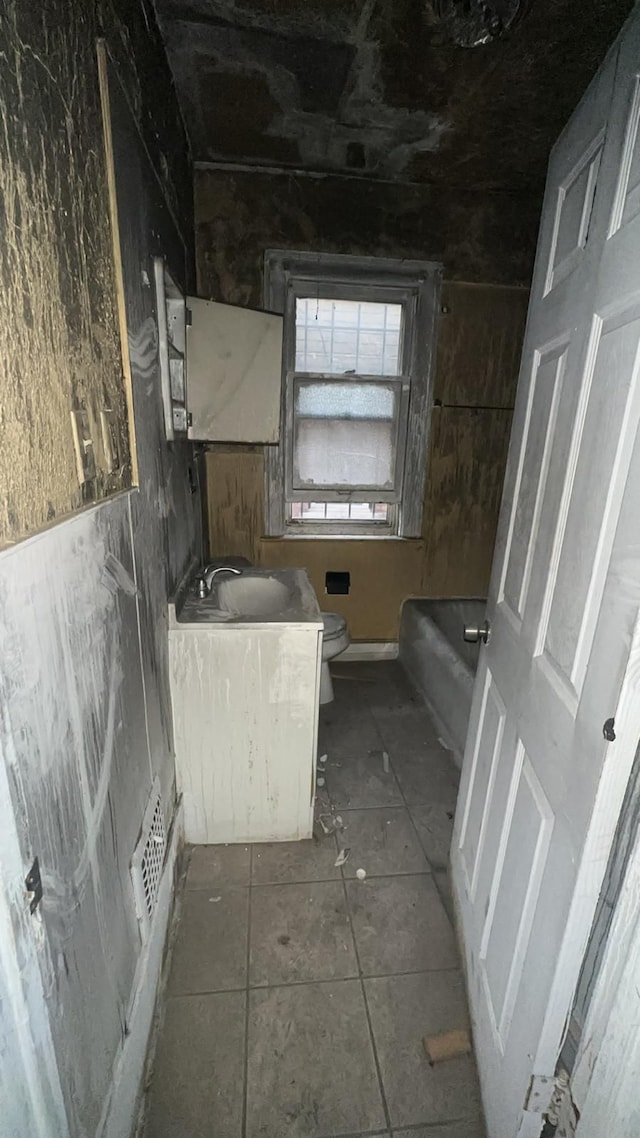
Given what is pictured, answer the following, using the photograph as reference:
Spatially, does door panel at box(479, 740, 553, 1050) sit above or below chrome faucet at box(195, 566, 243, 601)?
below

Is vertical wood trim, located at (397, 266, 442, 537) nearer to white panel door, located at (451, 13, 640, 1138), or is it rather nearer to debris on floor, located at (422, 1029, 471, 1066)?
white panel door, located at (451, 13, 640, 1138)

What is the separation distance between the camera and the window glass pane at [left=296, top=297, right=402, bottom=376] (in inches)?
99.8

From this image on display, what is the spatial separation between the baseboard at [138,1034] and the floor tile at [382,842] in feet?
1.93

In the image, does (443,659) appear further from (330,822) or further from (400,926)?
(400,926)

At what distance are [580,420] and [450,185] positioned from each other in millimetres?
2239

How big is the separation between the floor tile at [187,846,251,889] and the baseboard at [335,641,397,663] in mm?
1435

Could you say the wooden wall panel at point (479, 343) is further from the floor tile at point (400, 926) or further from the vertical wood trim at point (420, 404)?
the floor tile at point (400, 926)

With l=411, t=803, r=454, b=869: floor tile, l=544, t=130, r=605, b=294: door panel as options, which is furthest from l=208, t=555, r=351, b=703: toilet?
l=544, t=130, r=605, b=294: door panel

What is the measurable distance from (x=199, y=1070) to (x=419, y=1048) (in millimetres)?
502

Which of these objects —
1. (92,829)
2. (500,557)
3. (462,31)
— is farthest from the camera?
(462,31)

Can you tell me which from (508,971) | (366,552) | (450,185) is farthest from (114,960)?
(450,185)

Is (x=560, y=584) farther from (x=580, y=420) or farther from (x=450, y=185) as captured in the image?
(x=450, y=185)

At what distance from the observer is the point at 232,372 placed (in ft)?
5.77

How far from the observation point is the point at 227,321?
1697 mm
